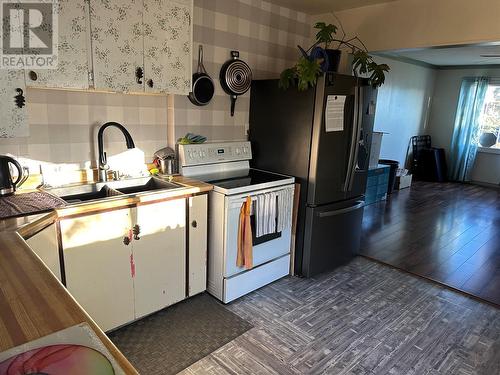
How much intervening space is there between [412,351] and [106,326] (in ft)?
6.20

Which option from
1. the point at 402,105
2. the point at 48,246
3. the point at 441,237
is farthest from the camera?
the point at 402,105

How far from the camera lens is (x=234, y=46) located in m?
3.04

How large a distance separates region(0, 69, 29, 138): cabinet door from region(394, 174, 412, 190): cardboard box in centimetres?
608

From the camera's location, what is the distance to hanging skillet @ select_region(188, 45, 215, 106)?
2793 mm

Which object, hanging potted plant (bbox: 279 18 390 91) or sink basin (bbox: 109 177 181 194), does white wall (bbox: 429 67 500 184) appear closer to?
hanging potted plant (bbox: 279 18 390 91)

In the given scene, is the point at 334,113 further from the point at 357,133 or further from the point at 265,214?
the point at 265,214

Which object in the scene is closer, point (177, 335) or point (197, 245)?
point (177, 335)

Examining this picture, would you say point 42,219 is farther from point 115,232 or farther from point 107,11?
point 107,11

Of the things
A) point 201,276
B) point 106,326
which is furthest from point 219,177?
point 106,326

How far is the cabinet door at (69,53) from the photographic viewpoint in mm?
1869

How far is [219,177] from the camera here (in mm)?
2893

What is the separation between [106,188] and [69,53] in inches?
34.4

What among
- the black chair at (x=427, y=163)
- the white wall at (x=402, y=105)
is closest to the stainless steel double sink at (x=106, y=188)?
the white wall at (x=402, y=105)

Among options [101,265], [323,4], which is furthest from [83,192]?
[323,4]
